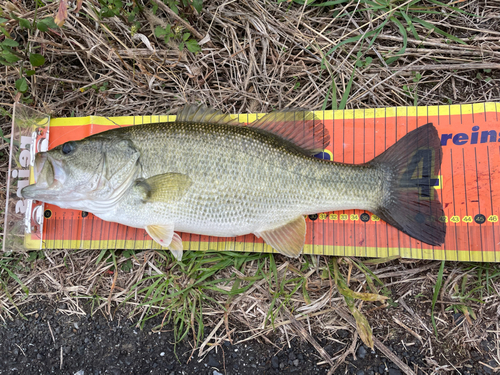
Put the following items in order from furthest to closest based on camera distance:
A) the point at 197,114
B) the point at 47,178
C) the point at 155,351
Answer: the point at 155,351 < the point at 197,114 < the point at 47,178

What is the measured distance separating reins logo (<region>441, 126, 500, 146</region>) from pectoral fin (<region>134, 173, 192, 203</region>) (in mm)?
2472

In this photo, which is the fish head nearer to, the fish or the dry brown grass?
the fish

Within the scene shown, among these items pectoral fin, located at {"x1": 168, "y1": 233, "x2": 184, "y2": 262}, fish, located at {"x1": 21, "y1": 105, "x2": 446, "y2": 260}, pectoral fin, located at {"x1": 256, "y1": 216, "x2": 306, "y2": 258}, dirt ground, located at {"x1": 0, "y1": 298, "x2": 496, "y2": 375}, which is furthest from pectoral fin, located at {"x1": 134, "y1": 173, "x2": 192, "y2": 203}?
dirt ground, located at {"x1": 0, "y1": 298, "x2": 496, "y2": 375}

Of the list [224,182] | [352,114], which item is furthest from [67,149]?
[352,114]

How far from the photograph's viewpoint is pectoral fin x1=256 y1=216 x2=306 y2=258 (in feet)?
8.93

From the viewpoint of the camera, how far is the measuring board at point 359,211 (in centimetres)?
279

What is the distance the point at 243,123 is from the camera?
9.97ft

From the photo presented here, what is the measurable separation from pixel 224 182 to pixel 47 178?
4.83 ft

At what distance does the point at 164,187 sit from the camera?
8.27 ft

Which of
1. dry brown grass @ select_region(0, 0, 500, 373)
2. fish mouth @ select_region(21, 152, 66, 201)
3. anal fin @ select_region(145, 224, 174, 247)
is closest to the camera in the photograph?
fish mouth @ select_region(21, 152, 66, 201)

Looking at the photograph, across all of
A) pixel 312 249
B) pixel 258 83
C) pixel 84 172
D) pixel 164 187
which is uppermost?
pixel 258 83

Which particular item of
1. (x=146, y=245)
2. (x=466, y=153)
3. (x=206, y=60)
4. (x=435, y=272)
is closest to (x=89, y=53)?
(x=206, y=60)

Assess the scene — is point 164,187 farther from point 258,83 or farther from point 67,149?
point 258,83

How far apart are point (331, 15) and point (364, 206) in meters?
2.07
